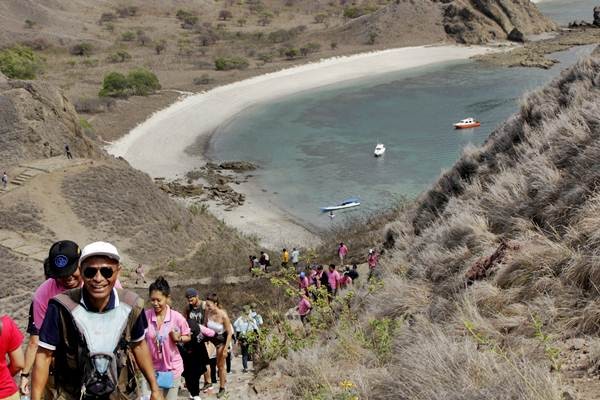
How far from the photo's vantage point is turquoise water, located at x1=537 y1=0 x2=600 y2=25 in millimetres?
95850

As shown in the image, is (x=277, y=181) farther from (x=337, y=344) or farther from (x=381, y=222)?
(x=337, y=344)

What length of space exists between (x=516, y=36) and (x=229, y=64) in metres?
39.3

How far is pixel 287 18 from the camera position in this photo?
107625mm

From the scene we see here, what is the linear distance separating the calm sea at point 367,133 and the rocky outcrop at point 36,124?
11995 mm

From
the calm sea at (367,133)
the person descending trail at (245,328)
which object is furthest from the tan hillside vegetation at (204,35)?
the person descending trail at (245,328)

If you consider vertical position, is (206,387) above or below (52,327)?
below

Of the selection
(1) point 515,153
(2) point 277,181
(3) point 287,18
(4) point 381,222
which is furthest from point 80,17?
(1) point 515,153

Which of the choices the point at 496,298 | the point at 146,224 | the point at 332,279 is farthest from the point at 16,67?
the point at 496,298

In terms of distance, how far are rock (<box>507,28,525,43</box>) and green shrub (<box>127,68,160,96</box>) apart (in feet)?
160

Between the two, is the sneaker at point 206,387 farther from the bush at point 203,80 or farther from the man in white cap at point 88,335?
the bush at point 203,80

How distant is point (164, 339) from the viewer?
596 centimetres

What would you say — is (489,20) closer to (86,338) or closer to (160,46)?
(160,46)

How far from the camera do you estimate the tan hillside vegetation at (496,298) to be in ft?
14.5

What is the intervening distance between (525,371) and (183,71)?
222 ft
